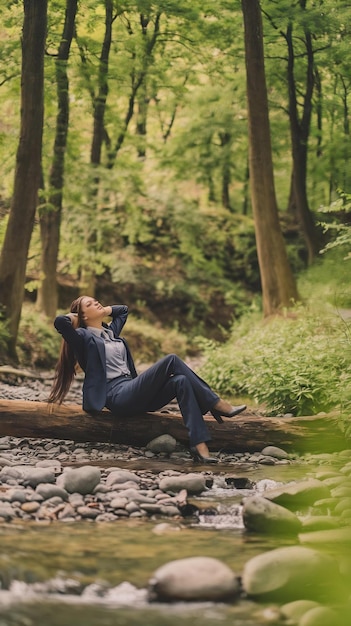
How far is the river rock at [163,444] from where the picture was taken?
691 cm

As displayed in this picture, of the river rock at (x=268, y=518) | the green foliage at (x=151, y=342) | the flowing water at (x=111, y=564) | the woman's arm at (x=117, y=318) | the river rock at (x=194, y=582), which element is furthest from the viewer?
the green foliage at (x=151, y=342)

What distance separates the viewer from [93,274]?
65.0ft

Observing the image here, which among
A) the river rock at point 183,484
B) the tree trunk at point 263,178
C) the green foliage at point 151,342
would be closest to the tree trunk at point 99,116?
the green foliage at point 151,342

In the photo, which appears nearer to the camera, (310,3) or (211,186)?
(310,3)

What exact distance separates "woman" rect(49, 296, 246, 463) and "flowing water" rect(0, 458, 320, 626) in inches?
60.4

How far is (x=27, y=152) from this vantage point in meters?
13.1

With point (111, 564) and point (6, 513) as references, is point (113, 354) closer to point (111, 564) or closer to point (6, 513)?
point (6, 513)

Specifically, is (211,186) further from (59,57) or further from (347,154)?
(59,57)

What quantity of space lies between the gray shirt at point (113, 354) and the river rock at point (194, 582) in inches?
141

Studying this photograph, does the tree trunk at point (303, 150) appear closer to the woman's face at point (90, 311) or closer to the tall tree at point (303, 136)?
the tall tree at point (303, 136)

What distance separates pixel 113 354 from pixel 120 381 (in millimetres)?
272

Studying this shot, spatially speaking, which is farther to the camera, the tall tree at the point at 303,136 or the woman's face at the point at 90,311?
the tall tree at the point at 303,136

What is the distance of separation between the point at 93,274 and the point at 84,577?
16419 millimetres

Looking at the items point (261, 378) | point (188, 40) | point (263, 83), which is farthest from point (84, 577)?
point (188, 40)
